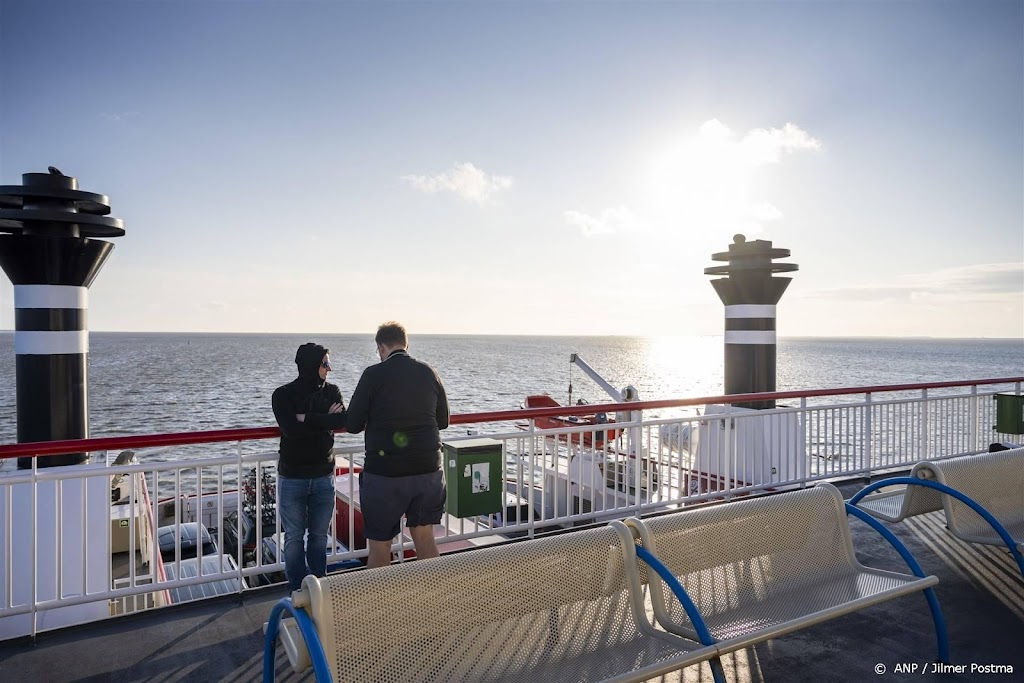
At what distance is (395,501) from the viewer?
439cm

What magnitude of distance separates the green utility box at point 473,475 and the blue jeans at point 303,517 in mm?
1153

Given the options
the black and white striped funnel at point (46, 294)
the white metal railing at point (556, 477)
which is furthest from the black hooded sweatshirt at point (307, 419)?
the black and white striped funnel at point (46, 294)

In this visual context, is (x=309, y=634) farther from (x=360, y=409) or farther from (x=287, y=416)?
(x=287, y=416)

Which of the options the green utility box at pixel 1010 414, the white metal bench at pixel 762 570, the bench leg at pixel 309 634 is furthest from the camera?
the green utility box at pixel 1010 414

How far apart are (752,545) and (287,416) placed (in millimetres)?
2854

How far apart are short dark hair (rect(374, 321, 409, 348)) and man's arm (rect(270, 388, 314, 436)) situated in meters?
0.69

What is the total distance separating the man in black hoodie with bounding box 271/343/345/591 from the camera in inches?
174

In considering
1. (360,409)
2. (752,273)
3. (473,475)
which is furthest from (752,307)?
(360,409)

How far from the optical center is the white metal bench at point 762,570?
3133mm

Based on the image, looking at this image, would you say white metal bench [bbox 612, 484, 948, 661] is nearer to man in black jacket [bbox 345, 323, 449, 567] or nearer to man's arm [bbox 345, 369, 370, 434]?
man in black jacket [bbox 345, 323, 449, 567]

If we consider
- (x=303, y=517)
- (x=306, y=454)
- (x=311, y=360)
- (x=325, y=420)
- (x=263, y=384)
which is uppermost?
(x=311, y=360)

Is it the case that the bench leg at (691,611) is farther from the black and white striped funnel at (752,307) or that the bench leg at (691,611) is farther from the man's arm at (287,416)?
the black and white striped funnel at (752,307)

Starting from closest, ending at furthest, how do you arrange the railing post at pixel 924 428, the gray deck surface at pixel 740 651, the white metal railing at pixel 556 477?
the gray deck surface at pixel 740 651
the white metal railing at pixel 556 477
the railing post at pixel 924 428

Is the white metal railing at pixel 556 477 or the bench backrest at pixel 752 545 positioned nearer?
the bench backrest at pixel 752 545
